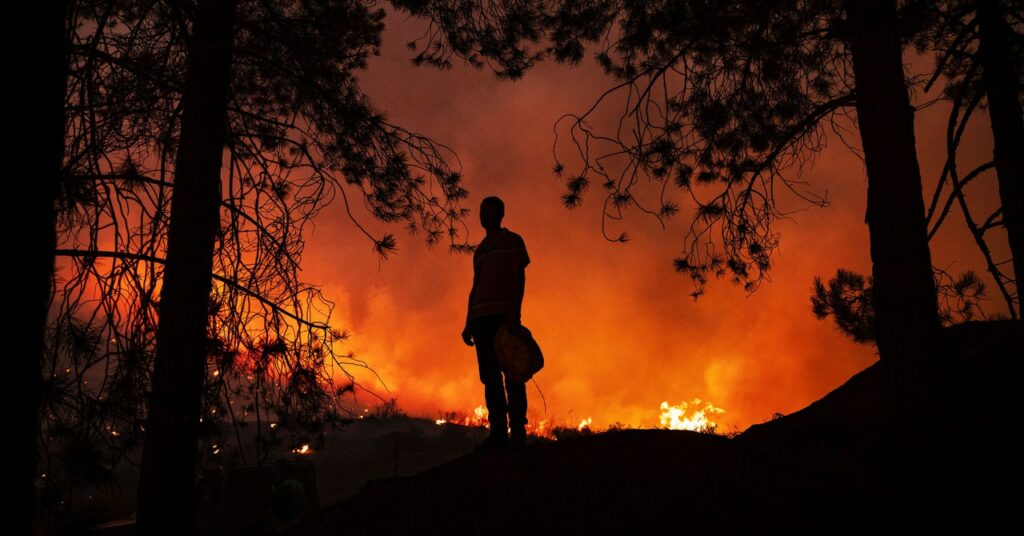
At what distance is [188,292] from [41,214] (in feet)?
6.83

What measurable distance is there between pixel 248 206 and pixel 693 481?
153 inches

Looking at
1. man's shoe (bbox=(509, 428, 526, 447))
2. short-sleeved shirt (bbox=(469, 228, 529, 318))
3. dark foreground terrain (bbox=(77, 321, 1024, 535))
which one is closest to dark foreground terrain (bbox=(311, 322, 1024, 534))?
dark foreground terrain (bbox=(77, 321, 1024, 535))

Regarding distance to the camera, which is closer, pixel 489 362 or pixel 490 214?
pixel 489 362

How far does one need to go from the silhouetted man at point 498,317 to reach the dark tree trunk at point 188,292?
206 cm

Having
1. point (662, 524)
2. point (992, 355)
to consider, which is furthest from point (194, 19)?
point (992, 355)

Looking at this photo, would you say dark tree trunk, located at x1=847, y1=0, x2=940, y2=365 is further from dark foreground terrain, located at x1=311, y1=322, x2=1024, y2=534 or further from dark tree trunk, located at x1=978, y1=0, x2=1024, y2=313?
dark tree trunk, located at x1=978, y1=0, x2=1024, y2=313

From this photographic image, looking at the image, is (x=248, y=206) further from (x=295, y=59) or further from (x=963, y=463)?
(x=963, y=463)

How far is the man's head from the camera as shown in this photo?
17.4ft

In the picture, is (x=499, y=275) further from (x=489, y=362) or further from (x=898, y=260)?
(x=898, y=260)

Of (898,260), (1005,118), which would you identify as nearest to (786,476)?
(898,260)

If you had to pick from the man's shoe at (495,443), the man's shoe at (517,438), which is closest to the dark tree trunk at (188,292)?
the man's shoe at (495,443)

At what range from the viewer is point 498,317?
16.3ft

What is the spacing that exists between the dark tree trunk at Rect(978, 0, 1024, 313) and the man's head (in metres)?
4.62

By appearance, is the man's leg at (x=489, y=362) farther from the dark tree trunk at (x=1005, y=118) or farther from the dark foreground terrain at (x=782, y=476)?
the dark tree trunk at (x=1005, y=118)
